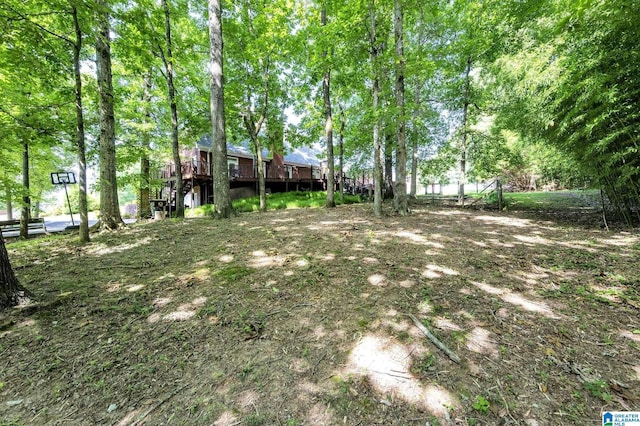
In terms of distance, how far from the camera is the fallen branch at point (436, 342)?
1.84 meters

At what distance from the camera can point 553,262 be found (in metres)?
3.58

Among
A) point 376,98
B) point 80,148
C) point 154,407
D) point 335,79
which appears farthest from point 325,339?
point 335,79

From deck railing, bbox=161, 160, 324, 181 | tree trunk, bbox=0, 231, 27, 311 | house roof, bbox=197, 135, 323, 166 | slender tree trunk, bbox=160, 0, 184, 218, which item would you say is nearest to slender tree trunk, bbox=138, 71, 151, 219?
slender tree trunk, bbox=160, 0, 184, 218

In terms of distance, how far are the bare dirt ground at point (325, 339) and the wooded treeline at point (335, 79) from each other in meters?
2.63

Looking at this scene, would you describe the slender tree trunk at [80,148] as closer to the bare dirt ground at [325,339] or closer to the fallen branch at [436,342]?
the bare dirt ground at [325,339]

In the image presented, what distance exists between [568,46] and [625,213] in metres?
3.70

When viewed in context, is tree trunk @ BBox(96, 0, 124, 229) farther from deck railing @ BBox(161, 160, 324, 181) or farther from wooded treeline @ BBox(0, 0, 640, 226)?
deck railing @ BBox(161, 160, 324, 181)

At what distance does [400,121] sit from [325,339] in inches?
233

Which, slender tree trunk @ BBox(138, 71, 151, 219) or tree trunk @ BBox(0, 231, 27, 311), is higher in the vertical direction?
slender tree trunk @ BBox(138, 71, 151, 219)

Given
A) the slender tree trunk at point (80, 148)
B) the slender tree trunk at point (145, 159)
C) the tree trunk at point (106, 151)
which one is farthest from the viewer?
the slender tree trunk at point (145, 159)

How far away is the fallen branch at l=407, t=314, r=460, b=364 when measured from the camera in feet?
6.04

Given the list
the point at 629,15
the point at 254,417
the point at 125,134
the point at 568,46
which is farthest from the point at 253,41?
the point at 254,417

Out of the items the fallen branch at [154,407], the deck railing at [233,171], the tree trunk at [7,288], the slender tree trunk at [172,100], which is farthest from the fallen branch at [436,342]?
the deck railing at [233,171]

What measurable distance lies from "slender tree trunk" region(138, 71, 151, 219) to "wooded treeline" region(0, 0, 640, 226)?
0.12m
